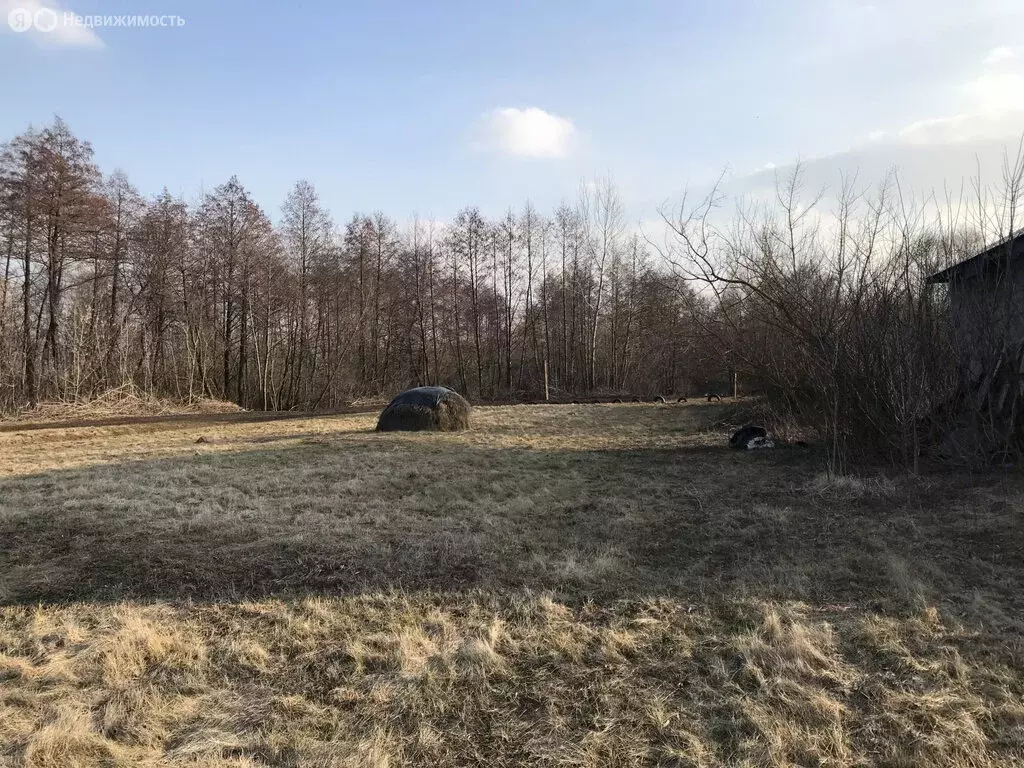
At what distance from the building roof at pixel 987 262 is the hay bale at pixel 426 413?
8720 mm

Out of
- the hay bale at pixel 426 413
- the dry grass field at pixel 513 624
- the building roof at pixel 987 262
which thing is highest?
the building roof at pixel 987 262

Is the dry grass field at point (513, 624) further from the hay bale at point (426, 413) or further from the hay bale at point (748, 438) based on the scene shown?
the hay bale at point (426, 413)

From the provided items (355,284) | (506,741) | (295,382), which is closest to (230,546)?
(506,741)

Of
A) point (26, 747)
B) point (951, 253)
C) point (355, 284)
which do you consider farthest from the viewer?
point (355, 284)

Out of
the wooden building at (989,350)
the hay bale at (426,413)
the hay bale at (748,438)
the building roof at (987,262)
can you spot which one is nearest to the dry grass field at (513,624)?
the wooden building at (989,350)

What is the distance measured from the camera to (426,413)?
12.7m

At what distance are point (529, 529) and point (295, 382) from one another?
22.1 metres

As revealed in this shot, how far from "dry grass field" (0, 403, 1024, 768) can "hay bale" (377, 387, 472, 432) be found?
5.59 m

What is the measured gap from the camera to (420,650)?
2986 millimetres

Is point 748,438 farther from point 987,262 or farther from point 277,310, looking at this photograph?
point 277,310

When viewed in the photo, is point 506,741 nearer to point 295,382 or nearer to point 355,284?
point 295,382

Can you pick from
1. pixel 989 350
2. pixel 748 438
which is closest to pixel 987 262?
pixel 989 350

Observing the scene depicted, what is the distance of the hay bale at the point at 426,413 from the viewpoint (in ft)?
41.5

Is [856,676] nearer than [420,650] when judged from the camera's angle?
Yes
